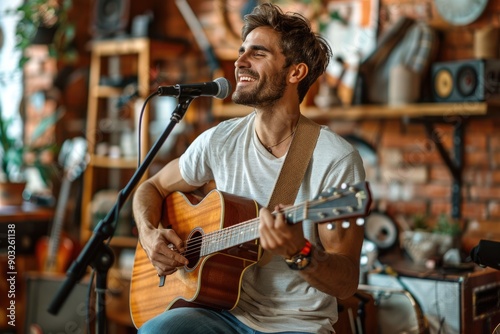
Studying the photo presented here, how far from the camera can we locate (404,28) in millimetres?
3129

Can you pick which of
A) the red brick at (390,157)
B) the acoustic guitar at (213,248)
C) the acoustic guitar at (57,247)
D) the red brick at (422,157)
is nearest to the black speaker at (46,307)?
the acoustic guitar at (57,247)

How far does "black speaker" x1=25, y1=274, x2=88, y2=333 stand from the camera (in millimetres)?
3455

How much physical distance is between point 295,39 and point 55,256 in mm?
2223

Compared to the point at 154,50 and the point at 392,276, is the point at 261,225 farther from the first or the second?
the point at 154,50

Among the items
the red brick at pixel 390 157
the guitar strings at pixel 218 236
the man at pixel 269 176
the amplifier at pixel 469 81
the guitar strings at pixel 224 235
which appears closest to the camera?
the guitar strings at pixel 224 235

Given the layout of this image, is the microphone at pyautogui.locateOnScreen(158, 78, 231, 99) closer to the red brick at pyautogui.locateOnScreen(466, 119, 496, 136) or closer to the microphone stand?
the microphone stand

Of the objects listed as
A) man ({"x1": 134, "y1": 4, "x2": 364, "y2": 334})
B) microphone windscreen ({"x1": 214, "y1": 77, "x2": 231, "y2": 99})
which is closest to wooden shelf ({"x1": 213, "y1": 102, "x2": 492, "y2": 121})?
man ({"x1": 134, "y1": 4, "x2": 364, "y2": 334})

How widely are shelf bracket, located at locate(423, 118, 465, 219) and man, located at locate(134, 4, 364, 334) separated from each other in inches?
37.9

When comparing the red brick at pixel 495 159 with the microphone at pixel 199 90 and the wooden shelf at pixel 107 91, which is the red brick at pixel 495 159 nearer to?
the microphone at pixel 199 90

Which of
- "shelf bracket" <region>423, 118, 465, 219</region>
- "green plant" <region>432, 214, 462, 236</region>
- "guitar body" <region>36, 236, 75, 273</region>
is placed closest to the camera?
"green plant" <region>432, 214, 462, 236</region>

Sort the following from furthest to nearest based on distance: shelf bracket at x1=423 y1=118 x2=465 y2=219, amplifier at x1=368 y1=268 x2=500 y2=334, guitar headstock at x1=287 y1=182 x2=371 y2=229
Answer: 1. shelf bracket at x1=423 y1=118 x2=465 y2=219
2. amplifier at x1=368 y1=268 x2=500 y2=334
3. guitar headstock at x1=287 y1=182 x2=371 y2=229

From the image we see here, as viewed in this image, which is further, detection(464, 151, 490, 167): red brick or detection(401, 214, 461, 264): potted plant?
detection(464, 151, 490, 167): red brick

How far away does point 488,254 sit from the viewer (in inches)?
81.3

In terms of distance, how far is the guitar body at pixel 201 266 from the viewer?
1954 mm
